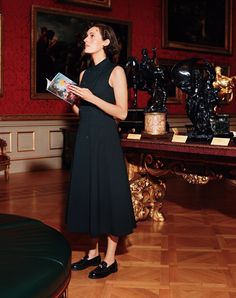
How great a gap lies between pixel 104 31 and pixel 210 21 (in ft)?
32.6

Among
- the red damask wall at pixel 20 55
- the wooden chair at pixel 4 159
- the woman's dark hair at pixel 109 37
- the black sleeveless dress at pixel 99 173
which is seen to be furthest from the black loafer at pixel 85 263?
the red damask wall at pixel 20 55

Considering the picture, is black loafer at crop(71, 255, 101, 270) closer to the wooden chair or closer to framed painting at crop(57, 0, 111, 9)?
the wooden chair

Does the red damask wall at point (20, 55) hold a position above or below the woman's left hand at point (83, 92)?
above

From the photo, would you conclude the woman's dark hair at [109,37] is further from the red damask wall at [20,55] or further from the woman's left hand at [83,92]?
the red damask wall at [20,55]

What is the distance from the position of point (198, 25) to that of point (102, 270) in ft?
32.7

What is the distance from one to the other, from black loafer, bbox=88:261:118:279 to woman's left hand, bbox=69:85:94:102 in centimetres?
127

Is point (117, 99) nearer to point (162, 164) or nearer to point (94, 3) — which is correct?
point (162, 164)

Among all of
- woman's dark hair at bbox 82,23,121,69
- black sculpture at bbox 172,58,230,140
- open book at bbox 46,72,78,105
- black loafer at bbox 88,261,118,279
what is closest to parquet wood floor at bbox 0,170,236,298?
black loafer at bbox 88,261,118,279

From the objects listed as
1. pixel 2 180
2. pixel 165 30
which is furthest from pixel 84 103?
pixel 165 30

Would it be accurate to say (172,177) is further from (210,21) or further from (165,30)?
(210,21)

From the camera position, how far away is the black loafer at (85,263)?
3683 millimetres

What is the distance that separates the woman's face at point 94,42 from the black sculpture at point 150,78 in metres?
1.55

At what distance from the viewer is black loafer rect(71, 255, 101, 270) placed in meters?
3.68

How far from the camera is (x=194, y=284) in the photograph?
3.41m
